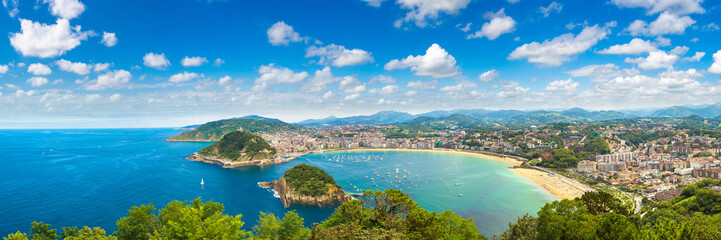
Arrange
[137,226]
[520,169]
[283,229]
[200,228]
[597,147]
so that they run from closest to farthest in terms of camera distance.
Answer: [200,228] < [137,226] < [283,229] < [520,169] < [597,147]

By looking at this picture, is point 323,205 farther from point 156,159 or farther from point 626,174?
point 156,159

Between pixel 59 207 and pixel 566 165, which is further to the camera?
pixel 566 165

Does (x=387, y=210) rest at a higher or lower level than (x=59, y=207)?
higher

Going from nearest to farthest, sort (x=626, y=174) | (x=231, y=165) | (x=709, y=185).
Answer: (x=709, y=185)
(x=626, y=174)
(x=231, y=165)

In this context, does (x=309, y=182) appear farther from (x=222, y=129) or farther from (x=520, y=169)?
(x=222, y=129)

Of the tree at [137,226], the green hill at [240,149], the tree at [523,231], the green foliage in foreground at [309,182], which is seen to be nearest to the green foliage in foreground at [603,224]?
→ the tree at [523,231]

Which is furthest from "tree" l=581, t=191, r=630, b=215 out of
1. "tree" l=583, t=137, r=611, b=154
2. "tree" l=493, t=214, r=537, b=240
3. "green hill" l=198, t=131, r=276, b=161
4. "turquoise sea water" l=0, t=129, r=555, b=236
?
"green hill" l=198, t=131, r=276, b=161

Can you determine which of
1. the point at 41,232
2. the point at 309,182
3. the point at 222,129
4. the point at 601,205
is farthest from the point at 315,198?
the point at 222,129

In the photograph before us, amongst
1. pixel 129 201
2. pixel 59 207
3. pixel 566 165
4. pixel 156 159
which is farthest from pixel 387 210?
pixel 156 159
